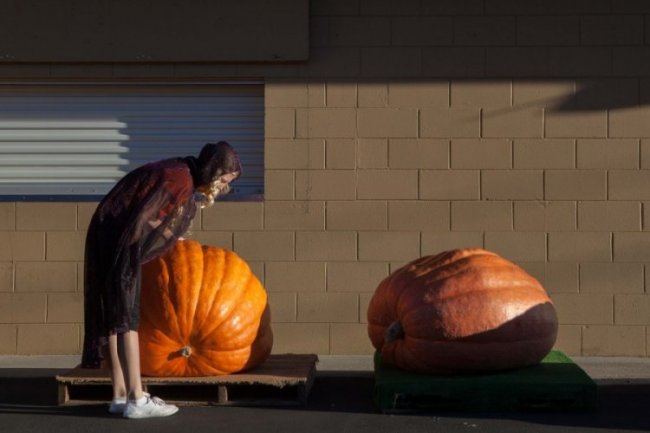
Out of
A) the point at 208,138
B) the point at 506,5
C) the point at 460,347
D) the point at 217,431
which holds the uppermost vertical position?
the point at 506,5

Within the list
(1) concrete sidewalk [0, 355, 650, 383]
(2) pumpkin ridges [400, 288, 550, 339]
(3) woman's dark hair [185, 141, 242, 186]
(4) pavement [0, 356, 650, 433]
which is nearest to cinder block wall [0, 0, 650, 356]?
(1) concrete sidewalk [0, 355, 650, 383]

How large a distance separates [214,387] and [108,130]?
3.03 metres

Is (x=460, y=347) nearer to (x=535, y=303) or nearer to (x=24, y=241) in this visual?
(x=535, y=303)

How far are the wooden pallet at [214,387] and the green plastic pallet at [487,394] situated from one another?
0.58 metres

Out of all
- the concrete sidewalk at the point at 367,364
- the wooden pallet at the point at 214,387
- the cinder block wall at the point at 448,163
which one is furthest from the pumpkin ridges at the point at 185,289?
the cinder block wall at the point at 448,163

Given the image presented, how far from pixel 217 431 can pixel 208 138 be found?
3574 mm

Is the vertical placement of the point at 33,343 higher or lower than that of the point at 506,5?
lower

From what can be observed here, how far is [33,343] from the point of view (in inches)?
346

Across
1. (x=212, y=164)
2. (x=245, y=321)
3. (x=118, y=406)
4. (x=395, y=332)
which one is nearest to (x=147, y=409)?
(x=118, y=406)

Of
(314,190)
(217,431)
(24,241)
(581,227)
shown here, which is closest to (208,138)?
(314,190)

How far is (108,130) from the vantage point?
8.98 metres

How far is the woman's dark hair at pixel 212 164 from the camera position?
623 centimetres

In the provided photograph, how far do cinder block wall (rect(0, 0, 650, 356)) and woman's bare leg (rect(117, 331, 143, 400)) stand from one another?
2752 mm

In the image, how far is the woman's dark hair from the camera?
623 centimetres
